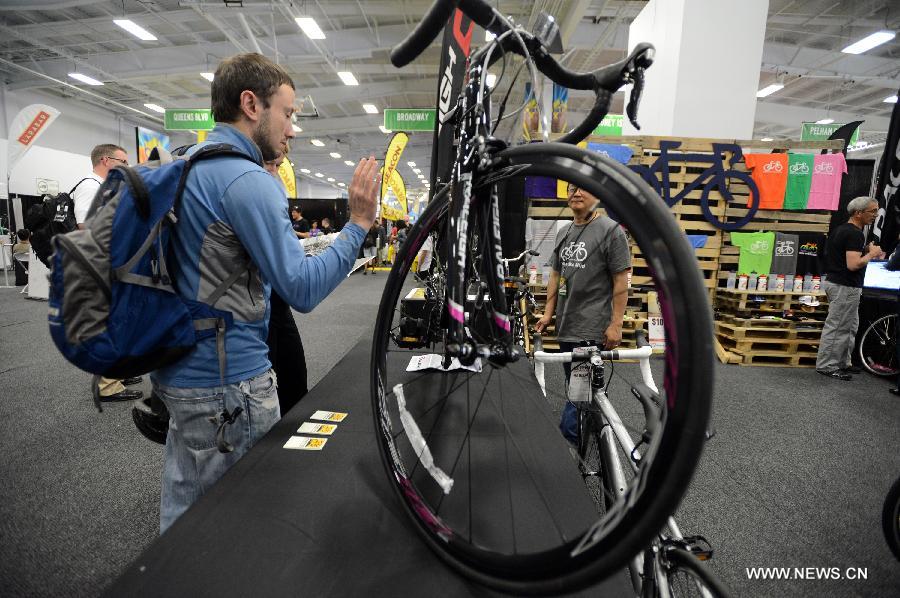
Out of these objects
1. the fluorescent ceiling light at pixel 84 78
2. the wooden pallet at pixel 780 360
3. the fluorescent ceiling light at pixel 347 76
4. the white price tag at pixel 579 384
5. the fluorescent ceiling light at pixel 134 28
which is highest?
the fluorescent ceiling light at pixel 347 76

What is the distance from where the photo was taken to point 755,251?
4664 mm

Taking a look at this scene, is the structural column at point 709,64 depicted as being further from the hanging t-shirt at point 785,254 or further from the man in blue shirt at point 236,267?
the man in blue shirt at point 236,267

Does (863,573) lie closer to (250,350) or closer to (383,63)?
(250,350)

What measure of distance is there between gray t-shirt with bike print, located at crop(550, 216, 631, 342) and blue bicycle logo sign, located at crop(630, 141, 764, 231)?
260 centimetres

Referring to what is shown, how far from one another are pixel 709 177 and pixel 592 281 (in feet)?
10.7

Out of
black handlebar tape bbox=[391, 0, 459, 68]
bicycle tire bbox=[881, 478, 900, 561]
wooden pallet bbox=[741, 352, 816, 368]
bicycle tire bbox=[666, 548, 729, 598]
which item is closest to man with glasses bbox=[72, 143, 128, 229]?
black handlebar tape bbox=[391, 0, 459, 68]

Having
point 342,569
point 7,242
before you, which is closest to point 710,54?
point 342,569

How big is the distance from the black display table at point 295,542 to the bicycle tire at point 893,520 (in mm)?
1583

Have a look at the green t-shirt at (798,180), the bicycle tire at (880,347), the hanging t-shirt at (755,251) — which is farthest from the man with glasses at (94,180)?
the bicycle tire at (880,347)

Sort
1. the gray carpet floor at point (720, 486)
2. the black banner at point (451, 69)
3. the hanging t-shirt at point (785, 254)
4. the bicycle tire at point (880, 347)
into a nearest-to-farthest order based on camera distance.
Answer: the gray carpet floor at point (720, 486) < the black banner at point (451, 69) < the bicycle tire at point (880, 347) < the hanging t-shirt at point (785, 254)

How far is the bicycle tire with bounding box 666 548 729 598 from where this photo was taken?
807 mm

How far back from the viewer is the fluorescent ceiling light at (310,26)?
23.5 ft

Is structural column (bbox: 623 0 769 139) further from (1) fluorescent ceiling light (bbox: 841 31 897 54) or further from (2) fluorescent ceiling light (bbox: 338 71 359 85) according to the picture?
(2) fluorescent ceiling light (bbox: 338 71 359 85)

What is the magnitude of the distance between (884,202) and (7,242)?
14.0 m
